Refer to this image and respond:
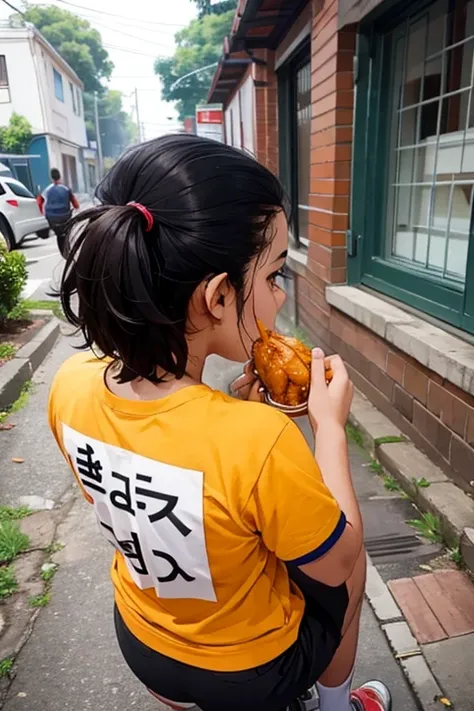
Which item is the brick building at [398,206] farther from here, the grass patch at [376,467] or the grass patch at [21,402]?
the grass patch at [21,402]

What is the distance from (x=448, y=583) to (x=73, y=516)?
191 cm

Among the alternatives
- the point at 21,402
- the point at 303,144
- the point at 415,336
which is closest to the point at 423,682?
the point at 415,336

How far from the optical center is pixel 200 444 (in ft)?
3.00

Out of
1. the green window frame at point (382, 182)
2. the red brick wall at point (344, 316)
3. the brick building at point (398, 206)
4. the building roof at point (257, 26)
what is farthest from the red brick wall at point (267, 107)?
the green window frame at point (382, 182)

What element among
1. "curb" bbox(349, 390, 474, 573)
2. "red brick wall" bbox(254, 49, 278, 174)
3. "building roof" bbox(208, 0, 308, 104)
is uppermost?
"building roof" bbox(208, 0, 308, 104)

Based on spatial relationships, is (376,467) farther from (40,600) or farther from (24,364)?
(24,364)

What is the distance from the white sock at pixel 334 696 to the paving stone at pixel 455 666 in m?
0.55

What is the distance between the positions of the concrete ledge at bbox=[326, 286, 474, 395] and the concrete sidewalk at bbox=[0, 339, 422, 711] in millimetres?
767

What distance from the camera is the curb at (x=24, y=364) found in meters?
4.38

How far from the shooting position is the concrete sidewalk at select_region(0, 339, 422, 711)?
74.2 inches

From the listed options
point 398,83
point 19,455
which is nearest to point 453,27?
point 398,83

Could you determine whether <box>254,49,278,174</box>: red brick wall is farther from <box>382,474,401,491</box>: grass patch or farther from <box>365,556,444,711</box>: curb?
<box>365,556,444,711</box>: curb

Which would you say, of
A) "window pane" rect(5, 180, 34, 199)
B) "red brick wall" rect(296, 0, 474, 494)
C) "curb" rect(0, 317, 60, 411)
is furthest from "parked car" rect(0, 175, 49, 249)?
"red brick wall" rect(296, 0, 474, 494)

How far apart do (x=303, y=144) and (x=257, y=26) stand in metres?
1.30
